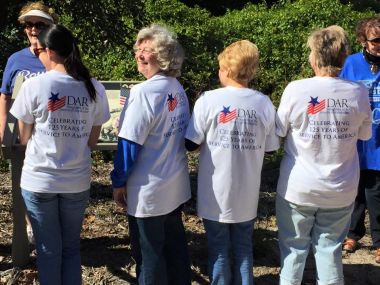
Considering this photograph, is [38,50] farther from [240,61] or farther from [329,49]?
[329,49]

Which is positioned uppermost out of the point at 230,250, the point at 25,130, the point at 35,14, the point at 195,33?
the point at 35,14

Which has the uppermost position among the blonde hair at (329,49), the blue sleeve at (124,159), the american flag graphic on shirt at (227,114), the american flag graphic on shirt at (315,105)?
the blonde hair at (329,49)

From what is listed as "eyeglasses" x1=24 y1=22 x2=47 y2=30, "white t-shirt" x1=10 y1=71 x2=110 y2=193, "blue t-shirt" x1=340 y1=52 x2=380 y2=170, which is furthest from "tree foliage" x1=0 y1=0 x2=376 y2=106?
"white t-shirt" x1=10 y1=71 x2=110 y2=193

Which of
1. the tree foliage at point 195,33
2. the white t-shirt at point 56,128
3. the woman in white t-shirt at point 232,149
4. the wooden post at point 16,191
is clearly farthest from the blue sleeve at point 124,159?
the tree foliage at point 195,33

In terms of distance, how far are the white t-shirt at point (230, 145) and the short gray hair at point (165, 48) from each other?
0.24 m

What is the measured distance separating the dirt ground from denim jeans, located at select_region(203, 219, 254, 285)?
0.69 metres

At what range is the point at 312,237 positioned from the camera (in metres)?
3.56

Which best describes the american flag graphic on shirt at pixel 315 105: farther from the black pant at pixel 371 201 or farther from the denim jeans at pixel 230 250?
the black pant at pixel 371 201

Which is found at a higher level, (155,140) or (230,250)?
(155,140)

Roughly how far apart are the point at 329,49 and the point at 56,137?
5.03ft

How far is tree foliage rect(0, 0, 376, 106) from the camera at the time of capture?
6836mm

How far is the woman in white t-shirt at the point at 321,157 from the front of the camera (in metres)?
3.26

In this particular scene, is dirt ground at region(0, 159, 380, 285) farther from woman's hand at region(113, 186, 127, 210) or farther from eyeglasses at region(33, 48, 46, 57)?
eyeglasses at region(33, 48, 46, 57)

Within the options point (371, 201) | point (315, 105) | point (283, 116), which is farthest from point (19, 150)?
point (371, 201)
